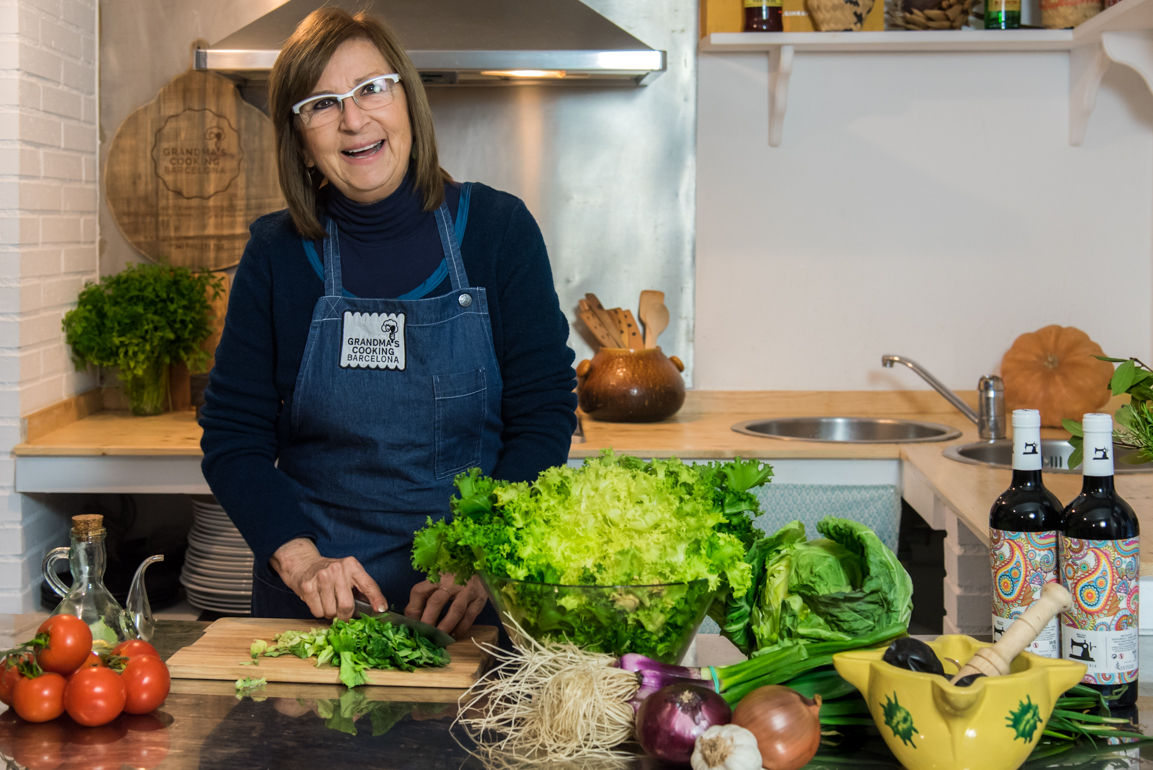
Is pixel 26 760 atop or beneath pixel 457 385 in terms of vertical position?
beneath

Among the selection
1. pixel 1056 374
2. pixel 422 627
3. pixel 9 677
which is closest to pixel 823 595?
pixel 422 627

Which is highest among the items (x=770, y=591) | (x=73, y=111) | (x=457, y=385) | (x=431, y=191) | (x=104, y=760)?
(x=73, y=111)

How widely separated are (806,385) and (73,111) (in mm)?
2123

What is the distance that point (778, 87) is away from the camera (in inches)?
125

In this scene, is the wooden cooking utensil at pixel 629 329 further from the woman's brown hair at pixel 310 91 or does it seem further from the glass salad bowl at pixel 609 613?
the glass salad bowl at pixel 609 613

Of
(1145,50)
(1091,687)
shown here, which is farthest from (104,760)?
(1145,50)

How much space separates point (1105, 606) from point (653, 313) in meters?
2.23

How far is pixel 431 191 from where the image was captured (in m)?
1.78

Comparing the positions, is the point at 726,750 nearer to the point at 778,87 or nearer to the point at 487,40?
the point at 487,40

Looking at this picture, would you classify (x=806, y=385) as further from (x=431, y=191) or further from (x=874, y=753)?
(x=874, y=753)

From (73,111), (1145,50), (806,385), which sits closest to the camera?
(1145,50)

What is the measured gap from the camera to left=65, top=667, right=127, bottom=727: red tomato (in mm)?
1158

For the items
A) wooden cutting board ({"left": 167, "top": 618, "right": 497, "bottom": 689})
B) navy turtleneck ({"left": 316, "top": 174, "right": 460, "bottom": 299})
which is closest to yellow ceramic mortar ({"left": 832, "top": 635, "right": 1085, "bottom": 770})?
wooden cutting board ({"left": 167, "top": 618, "right": 497, "bottom": 689})

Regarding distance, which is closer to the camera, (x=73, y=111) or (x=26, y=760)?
(x=26, y=760)
